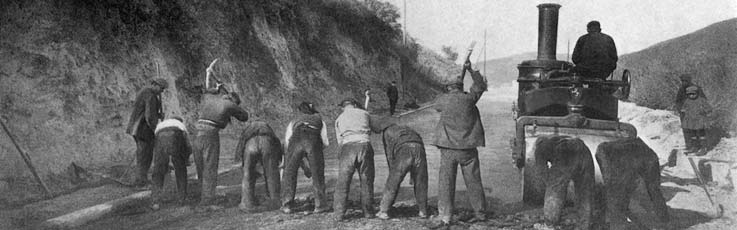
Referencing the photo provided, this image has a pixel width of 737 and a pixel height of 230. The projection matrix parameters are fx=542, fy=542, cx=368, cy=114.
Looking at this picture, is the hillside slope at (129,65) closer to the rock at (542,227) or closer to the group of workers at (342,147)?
the group of workers at (342,147)

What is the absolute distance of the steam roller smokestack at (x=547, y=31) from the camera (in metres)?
7.84

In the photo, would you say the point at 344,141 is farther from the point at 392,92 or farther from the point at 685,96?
the point at 392,92

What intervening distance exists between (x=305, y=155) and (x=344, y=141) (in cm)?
52

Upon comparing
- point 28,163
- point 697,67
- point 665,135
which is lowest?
point 28,163

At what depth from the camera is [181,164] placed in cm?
654

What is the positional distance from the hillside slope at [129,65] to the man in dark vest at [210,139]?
6.53ft

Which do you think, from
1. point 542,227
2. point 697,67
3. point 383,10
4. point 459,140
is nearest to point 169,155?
point 459,140

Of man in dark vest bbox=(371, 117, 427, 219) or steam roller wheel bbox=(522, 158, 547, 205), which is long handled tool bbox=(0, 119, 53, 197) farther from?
steam roller wheel bbox=(522, 158, 547, 205)

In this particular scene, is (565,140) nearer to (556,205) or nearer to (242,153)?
(556,205)

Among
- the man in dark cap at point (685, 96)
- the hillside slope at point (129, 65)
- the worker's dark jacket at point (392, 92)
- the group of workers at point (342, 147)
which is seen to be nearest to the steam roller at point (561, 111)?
the group of workers at point (342, 147)

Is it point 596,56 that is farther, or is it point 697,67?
point 697,67

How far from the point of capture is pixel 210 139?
6625 mm

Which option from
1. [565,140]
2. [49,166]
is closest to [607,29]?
[565,140]

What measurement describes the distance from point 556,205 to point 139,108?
5481 mm
